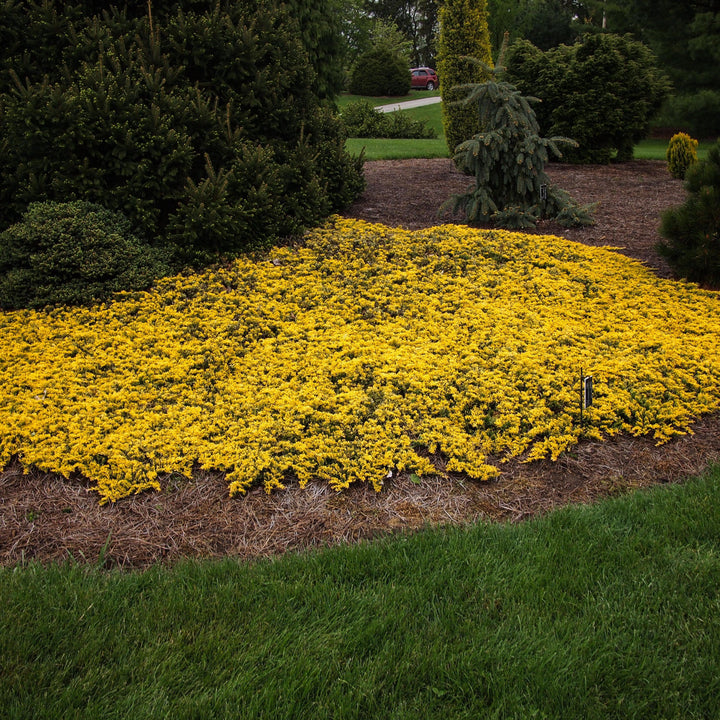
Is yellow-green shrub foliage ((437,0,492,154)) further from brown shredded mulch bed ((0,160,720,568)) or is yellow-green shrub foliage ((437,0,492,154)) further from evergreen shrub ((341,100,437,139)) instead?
brown shredded mulch bed ((0,160,720,568))

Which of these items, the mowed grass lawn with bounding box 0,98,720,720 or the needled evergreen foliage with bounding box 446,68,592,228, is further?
the needled evergreen foliage with bounding box 446,68,592,228

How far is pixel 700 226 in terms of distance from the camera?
5738mm

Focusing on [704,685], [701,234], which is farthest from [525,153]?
[704,685]

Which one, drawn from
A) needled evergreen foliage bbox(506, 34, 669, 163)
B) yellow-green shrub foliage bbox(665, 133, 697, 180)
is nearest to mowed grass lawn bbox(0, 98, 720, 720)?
yellow-green shrub foliage bbox(665, 133, 697, 180)

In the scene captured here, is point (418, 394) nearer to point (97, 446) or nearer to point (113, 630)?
point (97, 446)

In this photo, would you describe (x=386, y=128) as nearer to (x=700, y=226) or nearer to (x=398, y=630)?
(x=700, y=226)

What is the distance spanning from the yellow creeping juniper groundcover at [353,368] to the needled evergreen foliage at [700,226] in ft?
0.70

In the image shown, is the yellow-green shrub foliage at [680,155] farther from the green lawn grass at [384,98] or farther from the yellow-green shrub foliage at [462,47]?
the green lawn grass at [384,98]

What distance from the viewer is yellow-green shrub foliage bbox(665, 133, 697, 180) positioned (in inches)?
401

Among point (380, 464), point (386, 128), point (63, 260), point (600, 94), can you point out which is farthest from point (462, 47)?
point (380, 464)

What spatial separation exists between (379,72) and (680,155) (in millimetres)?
25443

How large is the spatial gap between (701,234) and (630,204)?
10.1ft

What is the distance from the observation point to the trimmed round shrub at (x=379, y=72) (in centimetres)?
3253

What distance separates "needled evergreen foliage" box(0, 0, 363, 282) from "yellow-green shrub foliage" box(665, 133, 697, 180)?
6484 mm
